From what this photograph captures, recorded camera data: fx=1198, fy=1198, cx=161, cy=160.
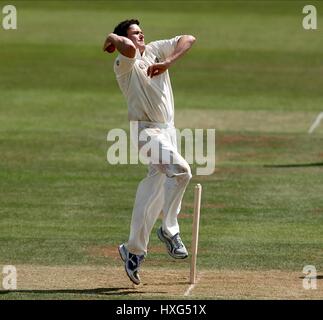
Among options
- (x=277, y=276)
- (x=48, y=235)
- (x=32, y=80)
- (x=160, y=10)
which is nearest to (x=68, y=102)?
(x=32, y=80)

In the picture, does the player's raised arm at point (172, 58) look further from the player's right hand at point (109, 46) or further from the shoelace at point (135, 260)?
the shoelace at point (135, 260)

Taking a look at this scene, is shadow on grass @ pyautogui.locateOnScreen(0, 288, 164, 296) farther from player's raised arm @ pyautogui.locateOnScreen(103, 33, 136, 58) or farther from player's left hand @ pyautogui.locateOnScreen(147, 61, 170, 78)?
player's raised arm @ pyautogui.locateOnScreen(103, 33, 136, 58)

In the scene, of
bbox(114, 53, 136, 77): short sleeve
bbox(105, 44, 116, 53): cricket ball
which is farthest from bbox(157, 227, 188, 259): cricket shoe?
bbox(105, 44, 116, 53): cricket ball

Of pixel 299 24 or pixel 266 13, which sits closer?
pixel 299 24

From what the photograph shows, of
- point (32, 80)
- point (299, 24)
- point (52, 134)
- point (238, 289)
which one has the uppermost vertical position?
point (299, 24)

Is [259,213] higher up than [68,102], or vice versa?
[68,102]

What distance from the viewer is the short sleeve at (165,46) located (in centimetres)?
1237

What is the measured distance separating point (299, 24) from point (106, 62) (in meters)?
14.5

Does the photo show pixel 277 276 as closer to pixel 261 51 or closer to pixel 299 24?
pixel 261 51

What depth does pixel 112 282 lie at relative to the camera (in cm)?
1250

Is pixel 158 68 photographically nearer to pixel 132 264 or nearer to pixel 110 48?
pixel 110 48

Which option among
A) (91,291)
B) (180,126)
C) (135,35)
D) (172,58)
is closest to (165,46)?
(135,35)

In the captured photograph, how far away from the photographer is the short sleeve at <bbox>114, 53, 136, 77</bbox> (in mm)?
12047

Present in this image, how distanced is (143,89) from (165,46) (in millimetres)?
578
